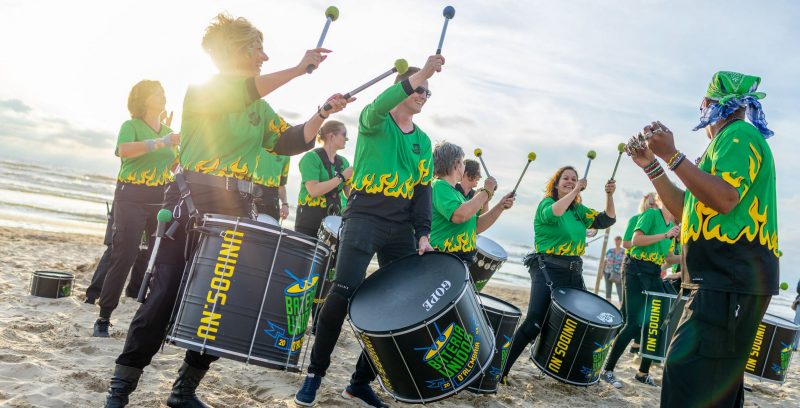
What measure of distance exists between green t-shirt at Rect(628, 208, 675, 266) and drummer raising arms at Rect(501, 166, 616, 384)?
981mm

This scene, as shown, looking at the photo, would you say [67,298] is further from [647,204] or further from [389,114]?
[647,204]

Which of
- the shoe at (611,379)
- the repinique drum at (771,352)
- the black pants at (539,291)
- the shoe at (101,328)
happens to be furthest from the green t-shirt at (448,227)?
the repinique drum at (771,352)

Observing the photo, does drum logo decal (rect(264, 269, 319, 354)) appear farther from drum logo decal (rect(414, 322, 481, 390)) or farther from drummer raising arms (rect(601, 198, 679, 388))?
drummer raising arms (rect(601, 198, 679, 388))

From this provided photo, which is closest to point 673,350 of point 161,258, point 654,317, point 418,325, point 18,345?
point 418,325

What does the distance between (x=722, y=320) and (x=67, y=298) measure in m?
5.89

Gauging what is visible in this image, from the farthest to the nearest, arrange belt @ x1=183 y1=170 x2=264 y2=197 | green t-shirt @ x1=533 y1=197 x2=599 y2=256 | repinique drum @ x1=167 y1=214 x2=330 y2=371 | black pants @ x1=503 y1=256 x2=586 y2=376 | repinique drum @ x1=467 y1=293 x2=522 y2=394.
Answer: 1. green t-shirt @ x1=533 y1=197 x2=599 y2=256
2. black pants @ x1=503 y1=256 x2=586 y2=376
3. repinique drum @ x1=467 y1=293 x2=522 y2=394
4. belt @ x1=183 y1=170 x2=264 y2=197
5. repinique drum @ x1=167 y1=214 x2=330 y2=371

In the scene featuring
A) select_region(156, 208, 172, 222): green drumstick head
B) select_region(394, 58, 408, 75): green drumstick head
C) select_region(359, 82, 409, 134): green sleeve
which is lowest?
select_region(156, 208, 172, 222): green drumstick head

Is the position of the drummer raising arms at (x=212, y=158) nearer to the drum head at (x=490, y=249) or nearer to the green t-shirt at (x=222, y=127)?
the green t-shirt at (x=222, y=127)

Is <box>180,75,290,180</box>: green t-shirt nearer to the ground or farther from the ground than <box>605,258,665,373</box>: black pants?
farther from the ground

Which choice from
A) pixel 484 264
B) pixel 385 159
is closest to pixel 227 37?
pixel 385 159

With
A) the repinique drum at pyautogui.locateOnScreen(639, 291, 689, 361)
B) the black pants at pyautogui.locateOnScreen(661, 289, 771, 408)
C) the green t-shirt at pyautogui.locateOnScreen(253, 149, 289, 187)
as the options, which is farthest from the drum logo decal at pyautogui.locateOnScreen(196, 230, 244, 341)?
the repinique drum at pyautogui.locateOnScreen(639, 291, 689, 361)

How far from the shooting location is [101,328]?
4.91 meters

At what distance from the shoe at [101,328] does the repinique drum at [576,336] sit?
3522 millimetres

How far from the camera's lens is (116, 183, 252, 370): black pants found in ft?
10.1
